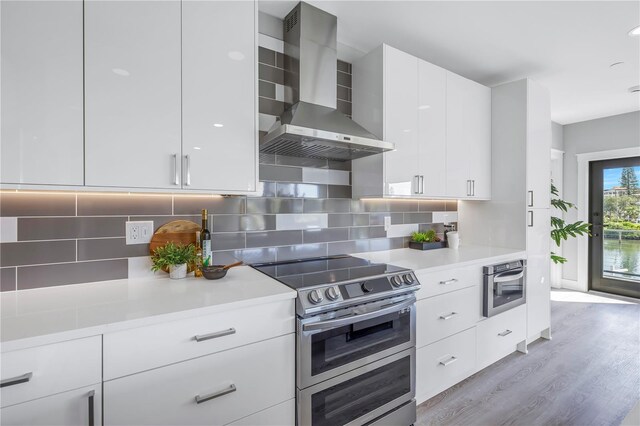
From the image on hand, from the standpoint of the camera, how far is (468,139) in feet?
9.14

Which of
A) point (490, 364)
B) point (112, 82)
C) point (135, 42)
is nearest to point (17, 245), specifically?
point (112, 82)

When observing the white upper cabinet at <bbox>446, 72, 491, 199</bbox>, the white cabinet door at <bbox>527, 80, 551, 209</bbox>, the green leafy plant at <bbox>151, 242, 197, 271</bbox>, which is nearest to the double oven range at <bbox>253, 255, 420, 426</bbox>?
the green leafy plant at <bbox>151, 242, 197, 271</bbox>

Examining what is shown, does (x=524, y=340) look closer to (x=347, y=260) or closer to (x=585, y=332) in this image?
(x=585, y=332)

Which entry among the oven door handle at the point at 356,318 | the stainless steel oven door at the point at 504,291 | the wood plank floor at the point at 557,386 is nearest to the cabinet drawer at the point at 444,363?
the wood plank floor at the point at 557,386

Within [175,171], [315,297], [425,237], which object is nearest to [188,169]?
[175,171]

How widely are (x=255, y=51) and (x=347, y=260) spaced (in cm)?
147

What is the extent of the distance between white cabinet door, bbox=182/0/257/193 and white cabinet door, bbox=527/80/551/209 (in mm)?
2511

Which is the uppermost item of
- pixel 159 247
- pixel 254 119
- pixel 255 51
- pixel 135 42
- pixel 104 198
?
pixel 255 51

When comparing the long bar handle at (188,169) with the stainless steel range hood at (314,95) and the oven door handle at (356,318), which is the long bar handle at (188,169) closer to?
the stainless steel range hood at (314,95)

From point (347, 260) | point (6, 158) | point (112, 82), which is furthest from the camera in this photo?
point (347, 260)

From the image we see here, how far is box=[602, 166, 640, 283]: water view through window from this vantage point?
165 inches

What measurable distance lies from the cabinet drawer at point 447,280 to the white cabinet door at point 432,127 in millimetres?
660

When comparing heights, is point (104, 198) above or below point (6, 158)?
below

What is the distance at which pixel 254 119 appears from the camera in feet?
5.69
